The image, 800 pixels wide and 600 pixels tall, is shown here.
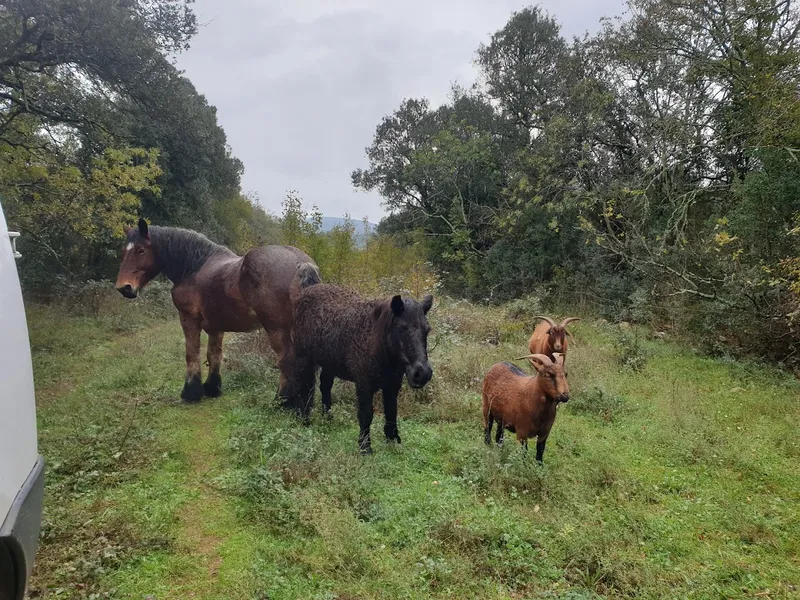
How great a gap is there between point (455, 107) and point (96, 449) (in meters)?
21.7

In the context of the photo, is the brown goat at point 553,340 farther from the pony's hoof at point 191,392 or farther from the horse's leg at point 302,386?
the pony's hoof at point 191,392

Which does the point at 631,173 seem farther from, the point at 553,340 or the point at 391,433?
the point at 391,433

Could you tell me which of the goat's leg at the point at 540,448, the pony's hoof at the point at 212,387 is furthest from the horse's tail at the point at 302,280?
the goat's leg at the point at 540,448

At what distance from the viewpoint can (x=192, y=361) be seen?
7.26m

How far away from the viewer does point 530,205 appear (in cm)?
1734

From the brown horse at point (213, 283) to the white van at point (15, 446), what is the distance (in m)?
4.37

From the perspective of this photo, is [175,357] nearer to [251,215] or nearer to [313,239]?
[313,239]

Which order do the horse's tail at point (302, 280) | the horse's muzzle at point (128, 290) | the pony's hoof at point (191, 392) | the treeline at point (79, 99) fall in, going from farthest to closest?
the treeline at point (79, 99)
the pony's hoof at point (191, 392)
the horse's muzzle at point (128, 290)
the horse's tail at point (302, 280)

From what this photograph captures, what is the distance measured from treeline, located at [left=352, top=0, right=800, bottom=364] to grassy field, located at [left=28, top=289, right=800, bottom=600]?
9.45ft

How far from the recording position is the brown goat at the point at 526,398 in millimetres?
4836

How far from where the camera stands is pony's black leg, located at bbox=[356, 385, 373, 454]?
5328 millimetres

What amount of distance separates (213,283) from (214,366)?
1308mm

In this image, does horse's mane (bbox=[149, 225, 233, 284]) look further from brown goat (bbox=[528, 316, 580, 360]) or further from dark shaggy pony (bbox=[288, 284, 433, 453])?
brown goat (bbox=[528, 316, 580, 360])

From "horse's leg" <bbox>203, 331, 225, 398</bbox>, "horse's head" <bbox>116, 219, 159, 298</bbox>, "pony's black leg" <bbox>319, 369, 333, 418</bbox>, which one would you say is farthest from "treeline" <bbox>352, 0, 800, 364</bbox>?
"horse's head" <bbox>116, 219, 159, 298</bbox>
